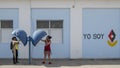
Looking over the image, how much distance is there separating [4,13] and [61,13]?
137 inches

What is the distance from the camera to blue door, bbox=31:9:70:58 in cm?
2284

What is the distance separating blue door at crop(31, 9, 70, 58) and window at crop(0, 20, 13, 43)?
1446mm

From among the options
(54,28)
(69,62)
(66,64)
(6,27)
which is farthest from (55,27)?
(66,64)

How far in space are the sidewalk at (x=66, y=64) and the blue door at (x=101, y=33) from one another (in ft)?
3.48

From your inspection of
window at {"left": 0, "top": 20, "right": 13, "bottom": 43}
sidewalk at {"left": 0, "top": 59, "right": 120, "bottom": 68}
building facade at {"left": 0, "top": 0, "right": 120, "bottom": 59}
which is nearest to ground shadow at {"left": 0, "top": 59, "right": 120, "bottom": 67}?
sidewalk at {"left": 0, "top": 59, "right": 120, "bottom": 68}

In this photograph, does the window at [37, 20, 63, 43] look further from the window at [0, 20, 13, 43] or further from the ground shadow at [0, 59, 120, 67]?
the window at [0, 20, 13, 43]

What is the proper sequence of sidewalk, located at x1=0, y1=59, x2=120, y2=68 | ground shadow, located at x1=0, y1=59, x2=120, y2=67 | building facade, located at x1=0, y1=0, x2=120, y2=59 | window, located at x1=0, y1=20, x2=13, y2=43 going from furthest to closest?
1. window, located at x1=0, y1=20, x2=13, y2=43
2. building facade, located at x1=0, y1=0, x2=120, y2=59
3. ground shadow, located at x1=0, y1=59, x2=120, y2=67
4. sidewalk, located at x1=0, y1=59, x2=120, y2=68

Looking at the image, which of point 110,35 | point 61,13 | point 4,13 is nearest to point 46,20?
point 61,13

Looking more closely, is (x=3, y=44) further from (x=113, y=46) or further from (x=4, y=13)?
(x=113, y=46)

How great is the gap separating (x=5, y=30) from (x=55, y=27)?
310cm

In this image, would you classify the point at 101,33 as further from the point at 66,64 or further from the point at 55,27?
the point at 66,64

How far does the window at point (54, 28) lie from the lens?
23094mm

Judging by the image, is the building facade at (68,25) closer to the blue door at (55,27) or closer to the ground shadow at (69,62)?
the blue door at (55,27)

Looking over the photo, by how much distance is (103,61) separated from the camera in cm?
2184
